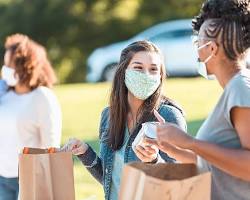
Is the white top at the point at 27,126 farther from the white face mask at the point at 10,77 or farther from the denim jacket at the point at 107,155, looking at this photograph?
the denim jacket at the point at 107,155

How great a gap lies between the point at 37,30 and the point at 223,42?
26359mm

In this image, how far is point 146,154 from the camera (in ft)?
12.5

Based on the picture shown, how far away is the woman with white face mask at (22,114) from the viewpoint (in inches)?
222

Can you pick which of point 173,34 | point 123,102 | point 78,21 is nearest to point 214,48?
point 123,102

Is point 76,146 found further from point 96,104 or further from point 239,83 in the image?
point 96,104

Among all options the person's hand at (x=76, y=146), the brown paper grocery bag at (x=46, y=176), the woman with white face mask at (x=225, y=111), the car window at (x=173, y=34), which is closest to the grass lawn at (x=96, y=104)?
the car window at (x=173, y=34)

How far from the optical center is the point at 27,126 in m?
5.65

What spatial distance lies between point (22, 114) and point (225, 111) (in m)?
2.63

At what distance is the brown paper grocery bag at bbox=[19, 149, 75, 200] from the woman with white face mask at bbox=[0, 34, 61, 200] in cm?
171

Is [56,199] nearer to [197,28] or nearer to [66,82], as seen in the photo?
[197,28]

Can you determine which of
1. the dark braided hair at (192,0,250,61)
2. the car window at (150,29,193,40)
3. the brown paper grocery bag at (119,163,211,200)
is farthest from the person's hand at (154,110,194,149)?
the car window at (150,29,193,40)

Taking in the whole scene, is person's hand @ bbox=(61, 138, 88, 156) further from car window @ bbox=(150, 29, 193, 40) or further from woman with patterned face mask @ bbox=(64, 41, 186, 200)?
car window @ bbox=(150, 29, 193, 40)

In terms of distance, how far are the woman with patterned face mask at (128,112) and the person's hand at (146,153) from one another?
0.90ft

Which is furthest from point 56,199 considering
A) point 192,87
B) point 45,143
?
point 192,87
